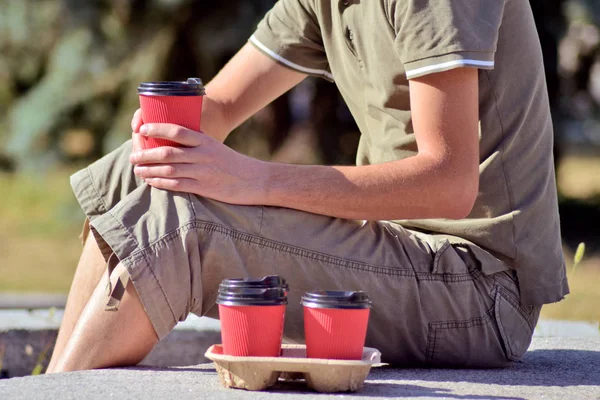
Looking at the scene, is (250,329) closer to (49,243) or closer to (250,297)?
(250,297)

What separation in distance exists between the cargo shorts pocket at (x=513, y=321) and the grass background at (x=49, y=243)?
2.89 meters

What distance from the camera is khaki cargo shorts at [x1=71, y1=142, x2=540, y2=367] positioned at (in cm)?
231

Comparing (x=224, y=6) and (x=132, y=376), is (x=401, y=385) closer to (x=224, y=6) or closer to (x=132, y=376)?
(x=132, y=376)

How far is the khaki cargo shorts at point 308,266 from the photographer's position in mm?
2309

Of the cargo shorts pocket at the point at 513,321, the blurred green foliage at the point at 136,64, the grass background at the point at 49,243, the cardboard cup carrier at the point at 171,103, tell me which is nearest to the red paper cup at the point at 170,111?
the cardboard cup carrier at the point at 171,103

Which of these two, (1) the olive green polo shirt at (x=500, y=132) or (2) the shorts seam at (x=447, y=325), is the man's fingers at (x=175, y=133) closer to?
(1) the olive green polo shirt at (x=500, y=132)

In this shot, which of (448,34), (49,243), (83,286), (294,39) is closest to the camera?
(448,34)

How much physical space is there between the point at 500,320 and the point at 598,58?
6.24m

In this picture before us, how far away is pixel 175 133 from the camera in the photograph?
7.69ft

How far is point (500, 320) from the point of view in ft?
8.50

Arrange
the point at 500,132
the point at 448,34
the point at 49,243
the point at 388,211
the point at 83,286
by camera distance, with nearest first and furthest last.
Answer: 1. the point at 448,34
2. the point at 388,211
3. the point at 500,132
4. the point at 83,286
5. the point at 49,243

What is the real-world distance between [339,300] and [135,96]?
208 inches

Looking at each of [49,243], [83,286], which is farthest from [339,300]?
[49,243]

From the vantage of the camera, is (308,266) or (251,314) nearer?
(251,314)
